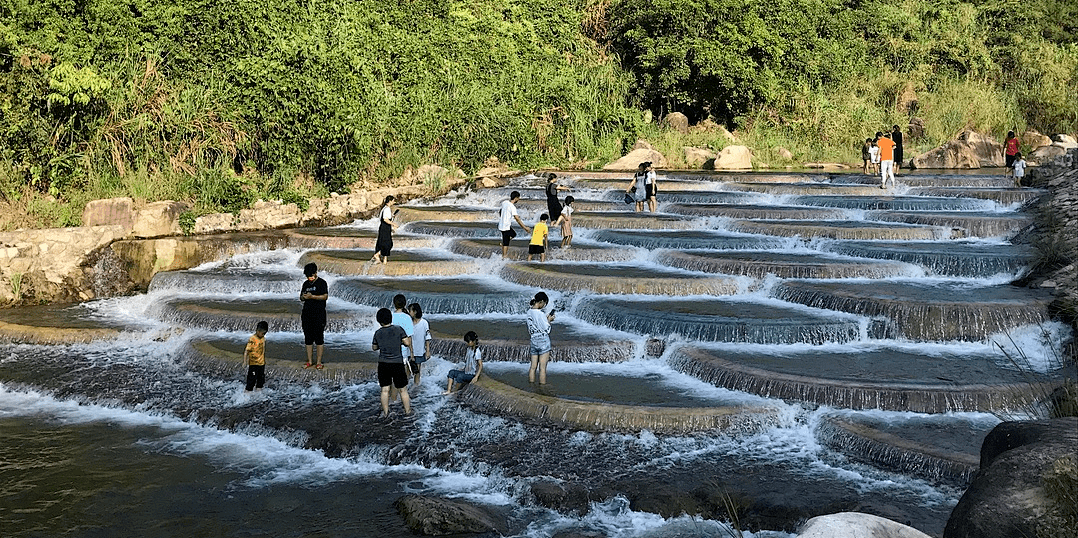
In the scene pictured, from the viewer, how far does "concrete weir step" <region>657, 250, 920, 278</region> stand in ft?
47.7

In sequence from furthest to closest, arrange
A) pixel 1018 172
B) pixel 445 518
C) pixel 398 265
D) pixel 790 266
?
pixel 1018 172 < pixel 398 265 < pixel 790 266 < pixel 445 518

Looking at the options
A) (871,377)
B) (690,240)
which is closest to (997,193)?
(690,240)

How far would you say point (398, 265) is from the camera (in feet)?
53.5

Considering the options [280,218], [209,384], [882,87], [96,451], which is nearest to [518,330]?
[209,384]

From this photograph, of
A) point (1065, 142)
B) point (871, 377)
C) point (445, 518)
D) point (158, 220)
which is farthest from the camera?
point (1065, 142)

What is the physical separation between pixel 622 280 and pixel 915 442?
6201 millimetres

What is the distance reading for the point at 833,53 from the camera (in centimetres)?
3269

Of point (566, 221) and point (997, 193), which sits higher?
point (997, 193)

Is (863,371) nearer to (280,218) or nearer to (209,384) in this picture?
(209,384)

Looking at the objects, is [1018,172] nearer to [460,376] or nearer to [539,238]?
[539,238]

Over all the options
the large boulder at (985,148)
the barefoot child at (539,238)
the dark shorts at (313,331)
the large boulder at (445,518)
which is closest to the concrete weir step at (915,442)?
the large boulder at (445,518)

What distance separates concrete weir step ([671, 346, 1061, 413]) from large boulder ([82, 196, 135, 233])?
1137cm

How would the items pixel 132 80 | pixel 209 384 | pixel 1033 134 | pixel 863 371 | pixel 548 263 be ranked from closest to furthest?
pixel 863 371, pixel 209 384, pixel 548 263, pixel 132 80, pixel 1033 134

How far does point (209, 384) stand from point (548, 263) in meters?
6.36
